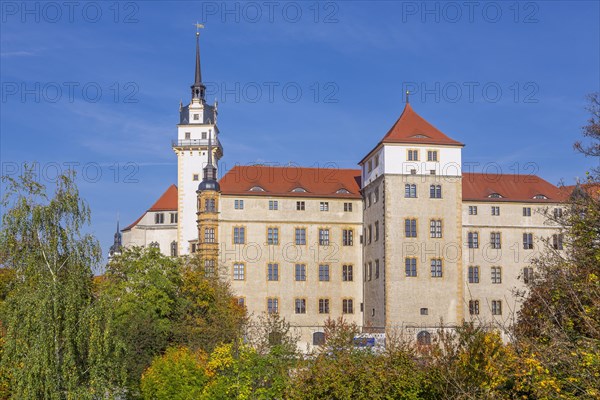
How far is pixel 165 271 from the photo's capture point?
51438 mm

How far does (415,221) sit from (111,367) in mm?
38914

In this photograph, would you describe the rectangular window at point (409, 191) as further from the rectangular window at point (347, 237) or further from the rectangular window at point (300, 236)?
the rectangular window at point (300, 236)

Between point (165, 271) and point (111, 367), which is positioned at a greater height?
point (165, 271)

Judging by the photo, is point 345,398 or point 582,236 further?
point 345,398

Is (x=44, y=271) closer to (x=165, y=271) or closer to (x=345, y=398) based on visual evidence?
(x=345, y=398)

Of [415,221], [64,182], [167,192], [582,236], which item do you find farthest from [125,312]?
[167,192]

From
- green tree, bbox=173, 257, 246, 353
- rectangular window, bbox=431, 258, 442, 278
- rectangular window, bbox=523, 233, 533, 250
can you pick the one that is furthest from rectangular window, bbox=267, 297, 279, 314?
rectangular window, bbox=523, 233, 533, 250

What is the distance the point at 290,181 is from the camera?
68750 millimetres

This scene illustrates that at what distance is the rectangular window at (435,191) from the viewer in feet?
203

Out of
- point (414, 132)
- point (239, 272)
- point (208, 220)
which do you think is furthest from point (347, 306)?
point (414, 132)

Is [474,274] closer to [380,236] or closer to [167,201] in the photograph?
[380,236]

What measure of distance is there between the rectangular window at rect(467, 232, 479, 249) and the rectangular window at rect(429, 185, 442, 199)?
5.80 m

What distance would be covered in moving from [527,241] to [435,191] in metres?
10.1

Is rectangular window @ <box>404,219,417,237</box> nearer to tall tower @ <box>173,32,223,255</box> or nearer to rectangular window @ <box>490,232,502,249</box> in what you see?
rectangular window @ <box>490,232,502,249</box>
